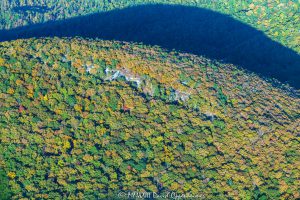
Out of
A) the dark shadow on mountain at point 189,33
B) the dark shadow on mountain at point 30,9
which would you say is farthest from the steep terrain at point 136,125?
the dark shadow on mountain at point 30,9

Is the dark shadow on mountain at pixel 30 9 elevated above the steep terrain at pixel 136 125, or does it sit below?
above

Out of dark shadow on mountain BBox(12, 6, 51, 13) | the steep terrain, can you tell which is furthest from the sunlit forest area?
dark shadow on mountain BBox(12, 6, 51, 13)

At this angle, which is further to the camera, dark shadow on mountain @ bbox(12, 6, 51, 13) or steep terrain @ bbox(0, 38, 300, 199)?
dark shadow on mountain @ bbox(12, 6, 51, 13)

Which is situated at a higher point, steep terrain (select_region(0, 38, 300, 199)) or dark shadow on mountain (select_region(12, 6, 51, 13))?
dark shadow on mountain (select_region(12, 6, 51, 13))

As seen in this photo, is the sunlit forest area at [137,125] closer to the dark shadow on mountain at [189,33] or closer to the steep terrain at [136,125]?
the steep terrain at [136,125]

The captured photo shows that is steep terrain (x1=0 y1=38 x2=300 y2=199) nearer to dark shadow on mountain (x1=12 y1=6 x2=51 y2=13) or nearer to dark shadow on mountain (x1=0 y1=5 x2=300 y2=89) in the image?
dark shadow on mountain (x1=0 y1=5 x2=300 y2=89)

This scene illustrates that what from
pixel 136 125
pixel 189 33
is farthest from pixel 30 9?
pixel 136 125

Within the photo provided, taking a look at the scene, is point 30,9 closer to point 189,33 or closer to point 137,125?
point 189,33
